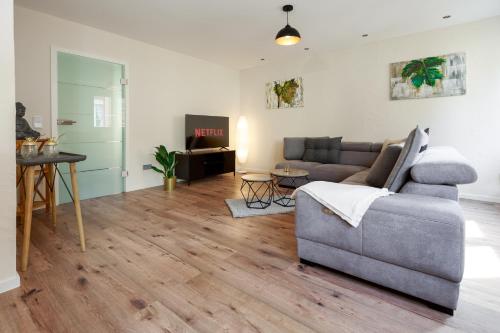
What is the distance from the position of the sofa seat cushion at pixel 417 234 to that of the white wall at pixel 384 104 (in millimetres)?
3044

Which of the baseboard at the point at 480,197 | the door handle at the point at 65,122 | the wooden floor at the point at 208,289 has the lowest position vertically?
the wooden floor at the point at 208,289

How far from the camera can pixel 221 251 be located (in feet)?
7.19

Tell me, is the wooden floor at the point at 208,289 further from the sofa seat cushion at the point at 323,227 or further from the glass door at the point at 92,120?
the glass door at the point at 92,120

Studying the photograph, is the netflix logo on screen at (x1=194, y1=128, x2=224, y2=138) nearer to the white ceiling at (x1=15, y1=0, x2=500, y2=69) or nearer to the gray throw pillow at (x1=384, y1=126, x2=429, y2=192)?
the white ceiling at (x1=15, y1=0, x2=500, y2=69)

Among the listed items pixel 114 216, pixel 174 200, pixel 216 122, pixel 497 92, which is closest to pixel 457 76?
pixel 497 92

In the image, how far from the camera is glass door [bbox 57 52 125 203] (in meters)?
3.63

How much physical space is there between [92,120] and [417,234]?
4199 millimetres

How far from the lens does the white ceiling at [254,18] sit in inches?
123

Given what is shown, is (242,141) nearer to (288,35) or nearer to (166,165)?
(166,165)

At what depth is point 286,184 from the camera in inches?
180

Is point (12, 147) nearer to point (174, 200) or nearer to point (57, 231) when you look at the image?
point (57, 231)

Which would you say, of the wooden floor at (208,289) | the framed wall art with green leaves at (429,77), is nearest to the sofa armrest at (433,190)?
the wooden floor at (208,289)

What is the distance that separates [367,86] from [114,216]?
4365 millimetres

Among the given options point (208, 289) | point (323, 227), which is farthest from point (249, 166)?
point (208, 289)
